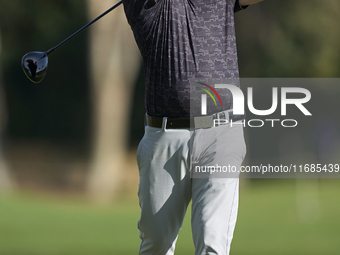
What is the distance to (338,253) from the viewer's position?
8156 mm

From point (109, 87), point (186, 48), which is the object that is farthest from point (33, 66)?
point (109, 87)

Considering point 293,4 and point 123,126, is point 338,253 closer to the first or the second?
point 123,126

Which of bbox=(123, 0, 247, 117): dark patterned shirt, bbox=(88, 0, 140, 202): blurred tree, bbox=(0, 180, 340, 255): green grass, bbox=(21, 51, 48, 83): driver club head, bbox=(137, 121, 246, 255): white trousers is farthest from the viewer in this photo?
bbox=(88, 0, 140, 202): blurred tree

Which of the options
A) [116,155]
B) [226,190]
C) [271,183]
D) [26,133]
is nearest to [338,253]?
[226,190]

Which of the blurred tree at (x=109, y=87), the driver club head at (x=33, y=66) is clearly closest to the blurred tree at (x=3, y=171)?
the blurred tree at (x=109, y=87)

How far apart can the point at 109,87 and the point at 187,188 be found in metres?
10.6

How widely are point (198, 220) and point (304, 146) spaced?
13502 mm

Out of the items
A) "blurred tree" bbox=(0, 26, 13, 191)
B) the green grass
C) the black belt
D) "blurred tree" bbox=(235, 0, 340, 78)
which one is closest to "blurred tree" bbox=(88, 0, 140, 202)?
the green grass

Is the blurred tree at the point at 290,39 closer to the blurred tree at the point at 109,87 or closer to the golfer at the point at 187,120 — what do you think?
the blurred tree at the point at 109,87

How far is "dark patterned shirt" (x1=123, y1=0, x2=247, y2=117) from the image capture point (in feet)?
13.3

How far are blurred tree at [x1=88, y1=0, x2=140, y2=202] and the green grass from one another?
2.53 feet

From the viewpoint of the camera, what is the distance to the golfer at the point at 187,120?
13.0 feet

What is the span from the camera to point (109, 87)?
14.6 meters

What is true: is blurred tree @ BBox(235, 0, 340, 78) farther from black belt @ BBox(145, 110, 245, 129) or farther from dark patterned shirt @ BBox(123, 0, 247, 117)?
black belt @ BBox(145, 110, 245, 129)
